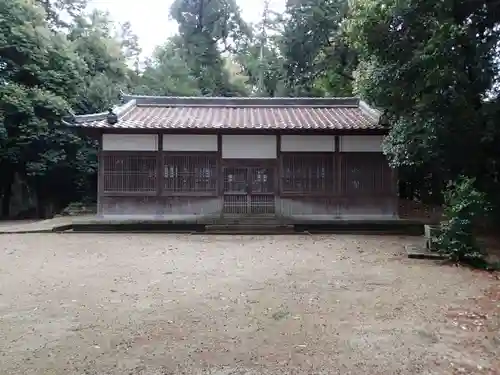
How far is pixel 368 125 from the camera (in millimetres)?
13812

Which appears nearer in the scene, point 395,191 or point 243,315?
point 243,315

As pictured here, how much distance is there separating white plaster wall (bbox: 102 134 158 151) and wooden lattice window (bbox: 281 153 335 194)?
398 centimetres

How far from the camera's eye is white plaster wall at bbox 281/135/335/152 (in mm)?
13953

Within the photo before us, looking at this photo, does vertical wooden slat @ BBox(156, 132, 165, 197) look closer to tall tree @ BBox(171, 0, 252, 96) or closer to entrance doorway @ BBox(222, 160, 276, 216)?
entrance doorway @ BBox(222, 160, 276, 216)

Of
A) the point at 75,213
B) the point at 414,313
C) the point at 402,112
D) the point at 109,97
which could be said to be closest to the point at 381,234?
the point at 402,112

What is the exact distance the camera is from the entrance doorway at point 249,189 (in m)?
13.9

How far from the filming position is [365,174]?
45.7ft

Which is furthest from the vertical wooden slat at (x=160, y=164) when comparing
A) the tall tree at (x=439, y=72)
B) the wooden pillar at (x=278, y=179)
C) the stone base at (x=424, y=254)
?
the stone base at (x=424, y=254)

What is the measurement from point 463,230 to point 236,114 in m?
9.40

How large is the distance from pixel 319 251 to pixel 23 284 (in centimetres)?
540

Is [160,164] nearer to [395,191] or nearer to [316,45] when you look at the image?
[395,191]

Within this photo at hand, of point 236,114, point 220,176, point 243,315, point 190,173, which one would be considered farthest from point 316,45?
point 243,315

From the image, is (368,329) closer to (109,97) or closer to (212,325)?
(212,325)

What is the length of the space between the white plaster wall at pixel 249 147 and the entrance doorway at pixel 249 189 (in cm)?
28
